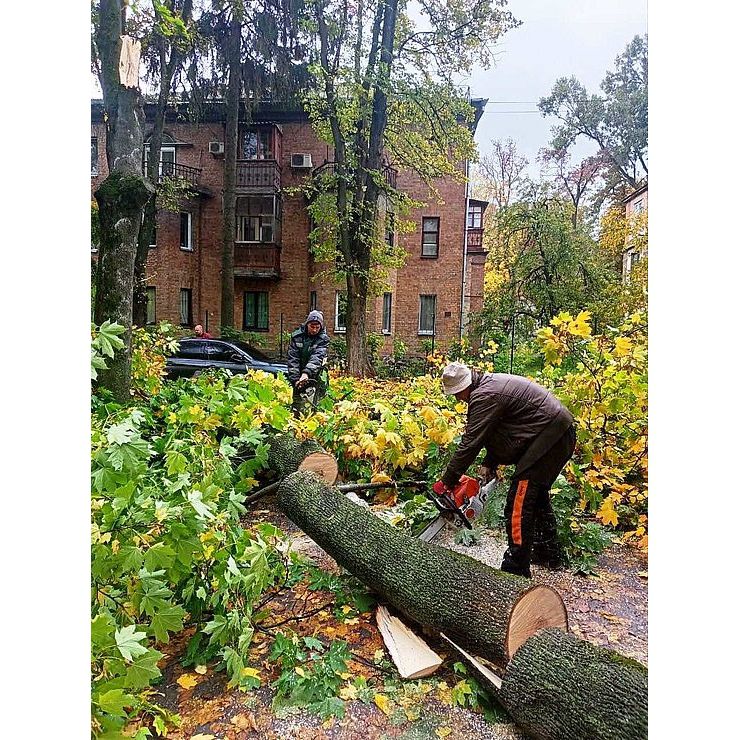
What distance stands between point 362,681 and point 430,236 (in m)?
1.36

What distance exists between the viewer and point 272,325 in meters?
1.96

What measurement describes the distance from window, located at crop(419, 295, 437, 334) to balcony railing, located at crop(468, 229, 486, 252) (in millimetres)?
205

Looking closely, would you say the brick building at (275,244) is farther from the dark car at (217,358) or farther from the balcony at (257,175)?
the dark car at (217,358)

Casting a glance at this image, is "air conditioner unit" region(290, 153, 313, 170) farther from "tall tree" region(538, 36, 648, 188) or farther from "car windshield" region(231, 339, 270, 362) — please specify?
"tall tree" region(538, 36, 648, 188)

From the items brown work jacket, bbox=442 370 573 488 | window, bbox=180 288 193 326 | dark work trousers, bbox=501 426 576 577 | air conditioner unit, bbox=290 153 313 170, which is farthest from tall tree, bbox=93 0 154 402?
dark work trousers, bbox=501 426 576 577

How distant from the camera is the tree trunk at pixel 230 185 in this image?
1834 mm

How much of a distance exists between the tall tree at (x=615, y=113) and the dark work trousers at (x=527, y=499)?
2.68ft

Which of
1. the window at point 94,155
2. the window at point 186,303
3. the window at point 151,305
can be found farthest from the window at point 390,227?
the window at point 94,155

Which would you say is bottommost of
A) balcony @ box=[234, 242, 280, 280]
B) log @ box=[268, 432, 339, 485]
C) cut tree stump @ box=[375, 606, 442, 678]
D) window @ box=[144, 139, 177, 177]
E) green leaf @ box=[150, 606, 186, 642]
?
cut tree stump @ box=[375, 606, 442, 678]

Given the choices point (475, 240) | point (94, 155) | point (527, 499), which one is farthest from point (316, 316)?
point (527, 499)

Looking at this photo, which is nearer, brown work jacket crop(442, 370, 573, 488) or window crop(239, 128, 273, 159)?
brown work jacket crop(442, 370, 573, 488)

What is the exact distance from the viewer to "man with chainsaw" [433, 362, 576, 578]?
5.50 ft
